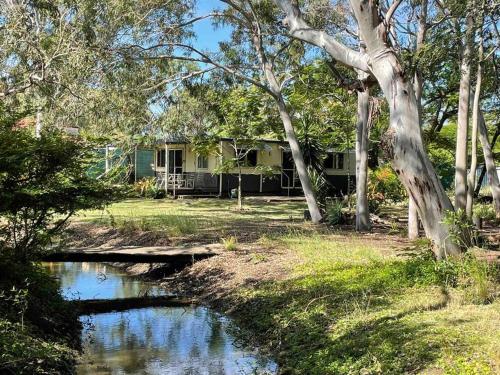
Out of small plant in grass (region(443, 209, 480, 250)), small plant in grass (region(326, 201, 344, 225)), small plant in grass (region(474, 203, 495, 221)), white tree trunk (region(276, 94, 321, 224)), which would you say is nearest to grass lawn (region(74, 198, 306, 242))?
white tree trunk (region(276, 94, 321, 224))

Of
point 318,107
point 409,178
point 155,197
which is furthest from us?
point 155,197

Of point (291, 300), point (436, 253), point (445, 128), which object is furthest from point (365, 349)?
point (445, 128)

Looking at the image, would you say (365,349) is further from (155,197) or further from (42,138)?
(155,197)

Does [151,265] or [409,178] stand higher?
[409,178]

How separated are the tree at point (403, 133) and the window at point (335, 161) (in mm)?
26099

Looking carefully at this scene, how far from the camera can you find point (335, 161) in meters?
35.2

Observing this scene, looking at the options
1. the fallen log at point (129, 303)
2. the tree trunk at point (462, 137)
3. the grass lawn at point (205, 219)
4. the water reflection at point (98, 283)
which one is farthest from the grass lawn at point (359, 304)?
the grass lawn at point (205, 219)

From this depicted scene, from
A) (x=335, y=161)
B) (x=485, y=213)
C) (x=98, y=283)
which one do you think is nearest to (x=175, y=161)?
(x=335, y=161)

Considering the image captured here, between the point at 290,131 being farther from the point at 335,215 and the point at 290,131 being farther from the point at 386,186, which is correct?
the point at 386,186

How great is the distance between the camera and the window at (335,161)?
34938mm

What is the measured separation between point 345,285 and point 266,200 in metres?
21.0

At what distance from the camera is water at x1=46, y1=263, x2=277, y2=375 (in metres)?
7.21

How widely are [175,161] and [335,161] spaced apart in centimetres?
949

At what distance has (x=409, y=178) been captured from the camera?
8.66 m
